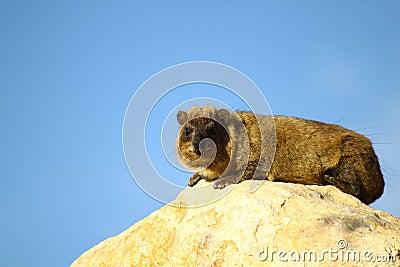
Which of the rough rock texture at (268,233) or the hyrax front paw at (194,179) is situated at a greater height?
the hyrax front paw at (194,179)

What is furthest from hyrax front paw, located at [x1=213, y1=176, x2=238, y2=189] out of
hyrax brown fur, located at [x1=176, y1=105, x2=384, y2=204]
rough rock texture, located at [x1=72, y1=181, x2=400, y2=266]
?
rough rock texture, located at [x1=72, y1=181, x2=400, y2=266]

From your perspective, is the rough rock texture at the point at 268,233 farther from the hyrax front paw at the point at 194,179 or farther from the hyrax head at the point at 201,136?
the hyrax front paw at the point at 194,179

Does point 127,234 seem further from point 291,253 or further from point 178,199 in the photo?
point 291,253

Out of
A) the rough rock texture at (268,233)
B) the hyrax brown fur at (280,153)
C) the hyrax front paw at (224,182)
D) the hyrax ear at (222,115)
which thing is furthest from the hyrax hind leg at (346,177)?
the hyrax ear at (222,115)

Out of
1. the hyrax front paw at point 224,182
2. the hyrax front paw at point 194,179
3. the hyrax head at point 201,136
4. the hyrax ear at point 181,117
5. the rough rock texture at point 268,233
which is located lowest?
the rough rock texture at point 268,233

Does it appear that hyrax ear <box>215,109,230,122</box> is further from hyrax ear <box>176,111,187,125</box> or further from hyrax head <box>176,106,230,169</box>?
hyrax ear <box>176,111,187,125</box>

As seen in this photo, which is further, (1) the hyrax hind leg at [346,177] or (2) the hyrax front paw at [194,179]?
(2) the hyrax front paw at [194,179]
